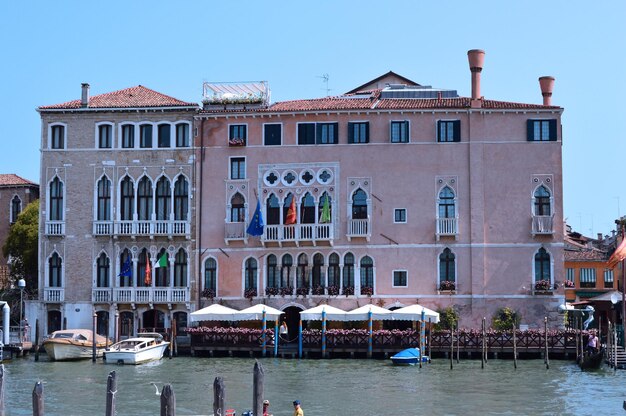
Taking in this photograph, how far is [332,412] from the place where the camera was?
2964 centimetres

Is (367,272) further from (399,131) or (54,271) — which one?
(54,271)

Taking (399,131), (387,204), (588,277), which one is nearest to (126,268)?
(387,204)

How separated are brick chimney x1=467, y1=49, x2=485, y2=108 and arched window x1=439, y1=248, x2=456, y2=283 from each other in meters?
5.96

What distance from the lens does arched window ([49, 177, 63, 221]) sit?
49844 millimetres

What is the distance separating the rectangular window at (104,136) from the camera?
49.8 meters

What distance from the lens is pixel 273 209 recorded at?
4862cm

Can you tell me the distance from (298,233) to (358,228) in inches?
95.0

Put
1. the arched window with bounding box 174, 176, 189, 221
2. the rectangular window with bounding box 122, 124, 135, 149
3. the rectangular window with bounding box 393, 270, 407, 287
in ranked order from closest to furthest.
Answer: the rectangular window with bounding box 393, 270, 407, 287 → the arched window with bounding box 174, 176, 189, 221 → the rectangular window with bounding box 122, 124, 135, 149

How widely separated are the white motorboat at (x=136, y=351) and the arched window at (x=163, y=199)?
636 centimetres

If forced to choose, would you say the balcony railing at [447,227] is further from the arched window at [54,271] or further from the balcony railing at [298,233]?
the arched window at [54,271]

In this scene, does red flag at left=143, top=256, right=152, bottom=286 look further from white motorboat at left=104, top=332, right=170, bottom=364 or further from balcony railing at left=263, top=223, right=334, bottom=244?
balcony railing at left=263, top=223, right=334, bottom=244

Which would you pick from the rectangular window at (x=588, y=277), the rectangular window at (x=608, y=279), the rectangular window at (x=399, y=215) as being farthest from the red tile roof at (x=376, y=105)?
the rectangular window at (x=608, y=279)

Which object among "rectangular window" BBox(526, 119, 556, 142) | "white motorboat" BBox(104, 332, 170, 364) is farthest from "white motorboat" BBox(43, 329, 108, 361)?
"rectangular window" BBox(526, 119, 556, 142)

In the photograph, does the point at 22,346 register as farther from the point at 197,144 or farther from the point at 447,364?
the point at 447,364
